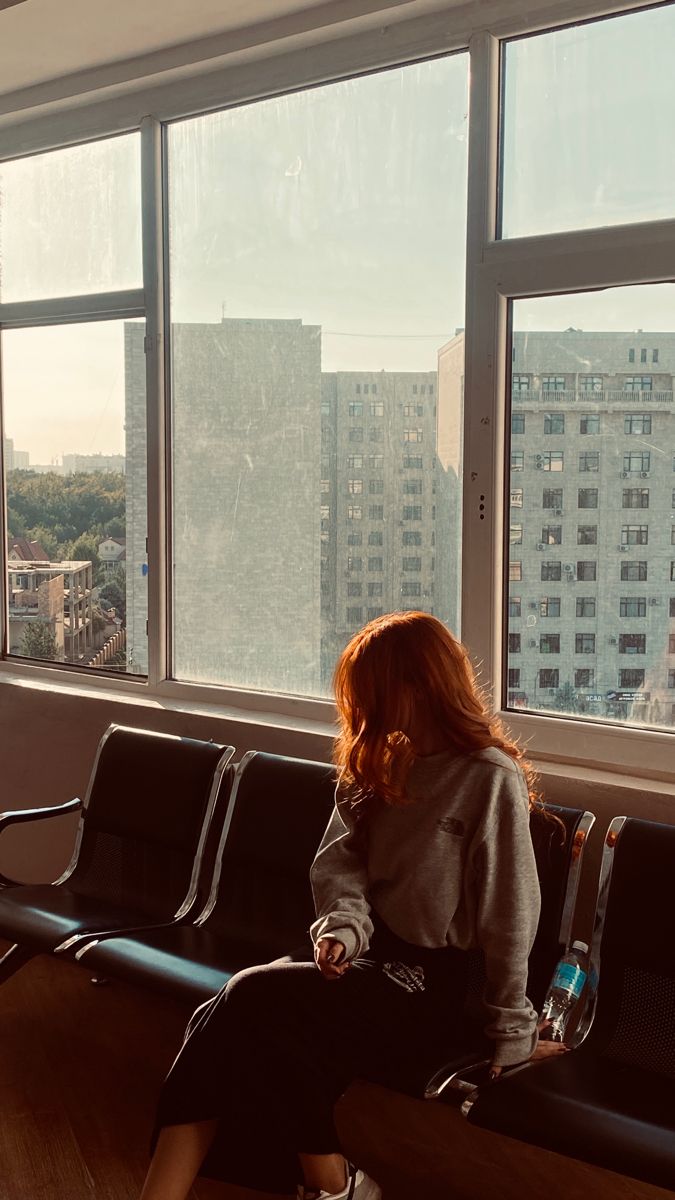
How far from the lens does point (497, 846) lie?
241 cm

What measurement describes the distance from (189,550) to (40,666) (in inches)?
40.6

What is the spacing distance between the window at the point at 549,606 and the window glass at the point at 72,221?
6.70 feet

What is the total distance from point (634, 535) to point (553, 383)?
49cm

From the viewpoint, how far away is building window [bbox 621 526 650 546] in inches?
122

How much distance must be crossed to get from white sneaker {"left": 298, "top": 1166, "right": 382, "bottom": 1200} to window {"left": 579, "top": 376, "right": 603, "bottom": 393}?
1952mm

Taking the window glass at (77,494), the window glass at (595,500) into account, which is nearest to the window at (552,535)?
the window glass at (595,500)

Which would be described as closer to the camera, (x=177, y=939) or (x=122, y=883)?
(x=177, y=939)

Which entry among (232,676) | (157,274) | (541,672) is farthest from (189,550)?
(541,672)

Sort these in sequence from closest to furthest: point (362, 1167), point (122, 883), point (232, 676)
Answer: point (362, 1167)
point (122, 883)
point (232, 676)

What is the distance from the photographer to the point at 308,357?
3805 mm

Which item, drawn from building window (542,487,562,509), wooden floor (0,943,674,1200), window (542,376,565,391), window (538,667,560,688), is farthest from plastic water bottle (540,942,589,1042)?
window (542,376,565,391)

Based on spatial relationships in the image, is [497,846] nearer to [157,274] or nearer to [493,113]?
[493,113]

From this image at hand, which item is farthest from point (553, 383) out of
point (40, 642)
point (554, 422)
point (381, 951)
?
point (40, 642)

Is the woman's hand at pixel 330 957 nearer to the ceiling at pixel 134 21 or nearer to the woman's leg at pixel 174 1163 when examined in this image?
the woman's leg at pixel 174 1163
